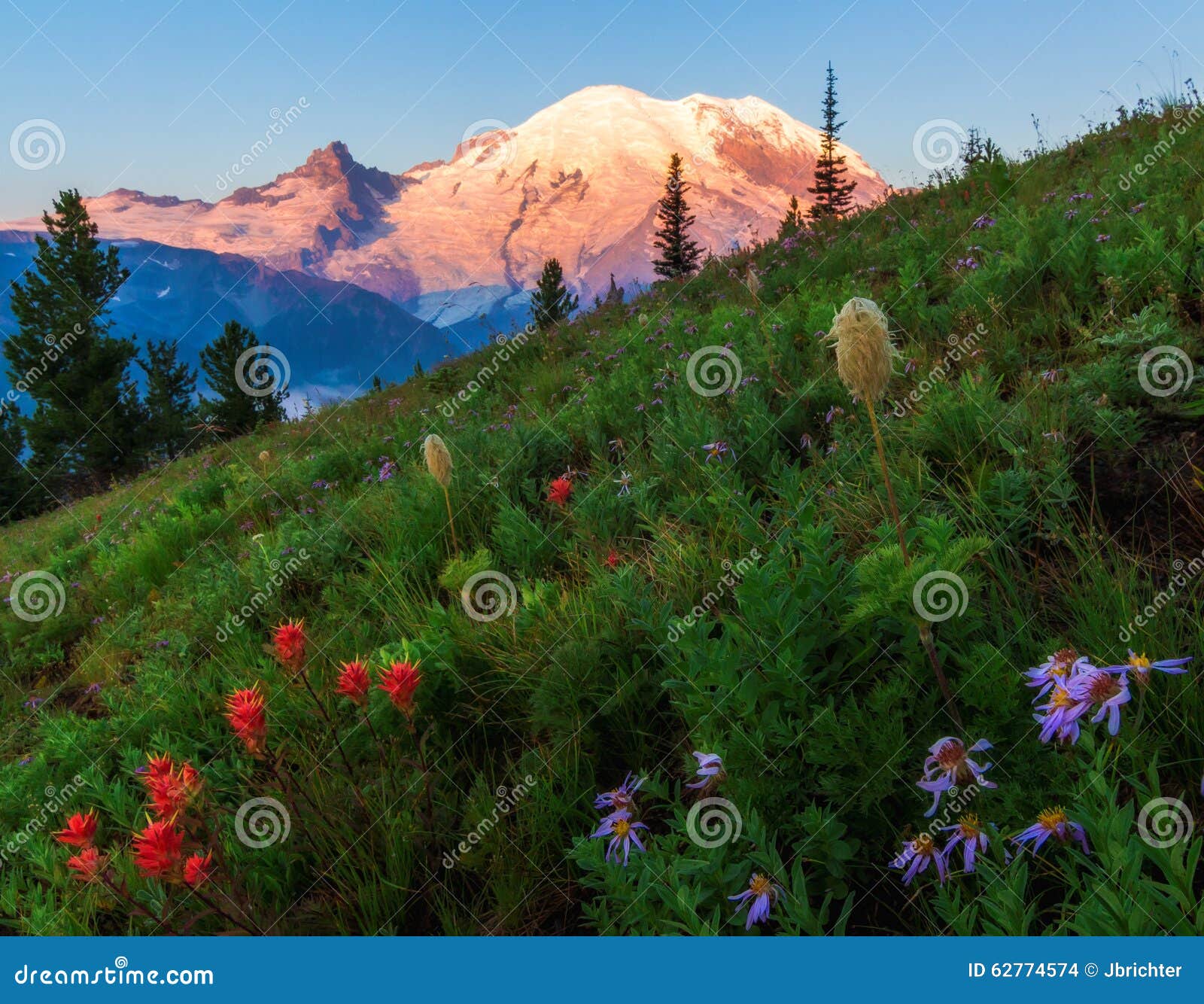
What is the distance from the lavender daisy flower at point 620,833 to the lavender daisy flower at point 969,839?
2.42 ft

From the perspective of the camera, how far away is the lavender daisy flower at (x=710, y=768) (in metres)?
1.75

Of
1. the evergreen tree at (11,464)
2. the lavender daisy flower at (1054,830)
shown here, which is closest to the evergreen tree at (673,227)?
the evergreen tree at (11,464)

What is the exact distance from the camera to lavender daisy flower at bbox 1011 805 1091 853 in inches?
56.3

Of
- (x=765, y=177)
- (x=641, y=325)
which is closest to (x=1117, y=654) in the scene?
(x=641, y=325)

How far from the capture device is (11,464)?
37.6m

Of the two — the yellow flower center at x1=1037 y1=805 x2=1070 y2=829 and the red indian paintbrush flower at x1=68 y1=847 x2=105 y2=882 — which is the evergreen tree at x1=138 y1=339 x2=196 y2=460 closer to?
the red indian paintbrush flower at x1=68 y1=847 x2=105 y2=882

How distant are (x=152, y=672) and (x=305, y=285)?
187 metres

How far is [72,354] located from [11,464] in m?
8.93

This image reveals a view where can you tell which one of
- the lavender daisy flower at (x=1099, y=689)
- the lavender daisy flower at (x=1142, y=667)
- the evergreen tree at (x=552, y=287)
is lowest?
the lavender daisy flower at (x=1099, y=689)

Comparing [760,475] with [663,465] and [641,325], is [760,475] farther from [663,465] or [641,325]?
[641,325]

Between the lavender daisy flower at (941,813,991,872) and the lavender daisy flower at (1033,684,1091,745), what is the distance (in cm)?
25

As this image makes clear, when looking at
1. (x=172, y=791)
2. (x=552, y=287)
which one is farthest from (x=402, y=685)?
(x=552, y=287)

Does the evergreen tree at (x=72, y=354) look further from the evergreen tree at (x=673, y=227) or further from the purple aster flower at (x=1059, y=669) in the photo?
the purple aster flower at (x=1059, y=669)

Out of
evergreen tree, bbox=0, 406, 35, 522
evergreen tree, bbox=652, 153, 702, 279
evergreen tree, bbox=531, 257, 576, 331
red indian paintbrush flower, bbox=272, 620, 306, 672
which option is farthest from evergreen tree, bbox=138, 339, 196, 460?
red indian paintbrush flower, bbox=272, 620, 306, 672
